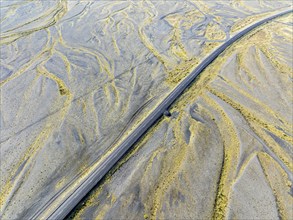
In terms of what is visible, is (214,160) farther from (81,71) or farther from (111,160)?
(81,71)

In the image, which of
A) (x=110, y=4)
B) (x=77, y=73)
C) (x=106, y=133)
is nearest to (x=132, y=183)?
(x=106, y=133)

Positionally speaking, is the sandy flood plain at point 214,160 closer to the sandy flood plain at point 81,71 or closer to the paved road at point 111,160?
the paved road at point 111,160

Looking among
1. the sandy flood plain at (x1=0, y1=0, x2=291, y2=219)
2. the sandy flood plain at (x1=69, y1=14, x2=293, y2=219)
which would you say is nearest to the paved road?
the sandy flood plain at (x1=69, y1=14, x2=293, y2=219)

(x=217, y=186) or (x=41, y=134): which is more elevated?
(x=41, y=134)

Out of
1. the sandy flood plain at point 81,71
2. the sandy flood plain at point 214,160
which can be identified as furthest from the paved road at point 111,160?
the sandy flood plain at point 81,71

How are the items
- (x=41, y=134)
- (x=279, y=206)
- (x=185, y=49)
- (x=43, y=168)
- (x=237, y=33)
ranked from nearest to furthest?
(x=279, y=206) < (x=43, y=168) < (x=41, y=134) < (x=185, y=49) < (x=237, y=33)

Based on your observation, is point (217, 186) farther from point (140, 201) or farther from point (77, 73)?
point (77, 73)

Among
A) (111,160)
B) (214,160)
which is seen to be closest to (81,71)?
(111,160)
